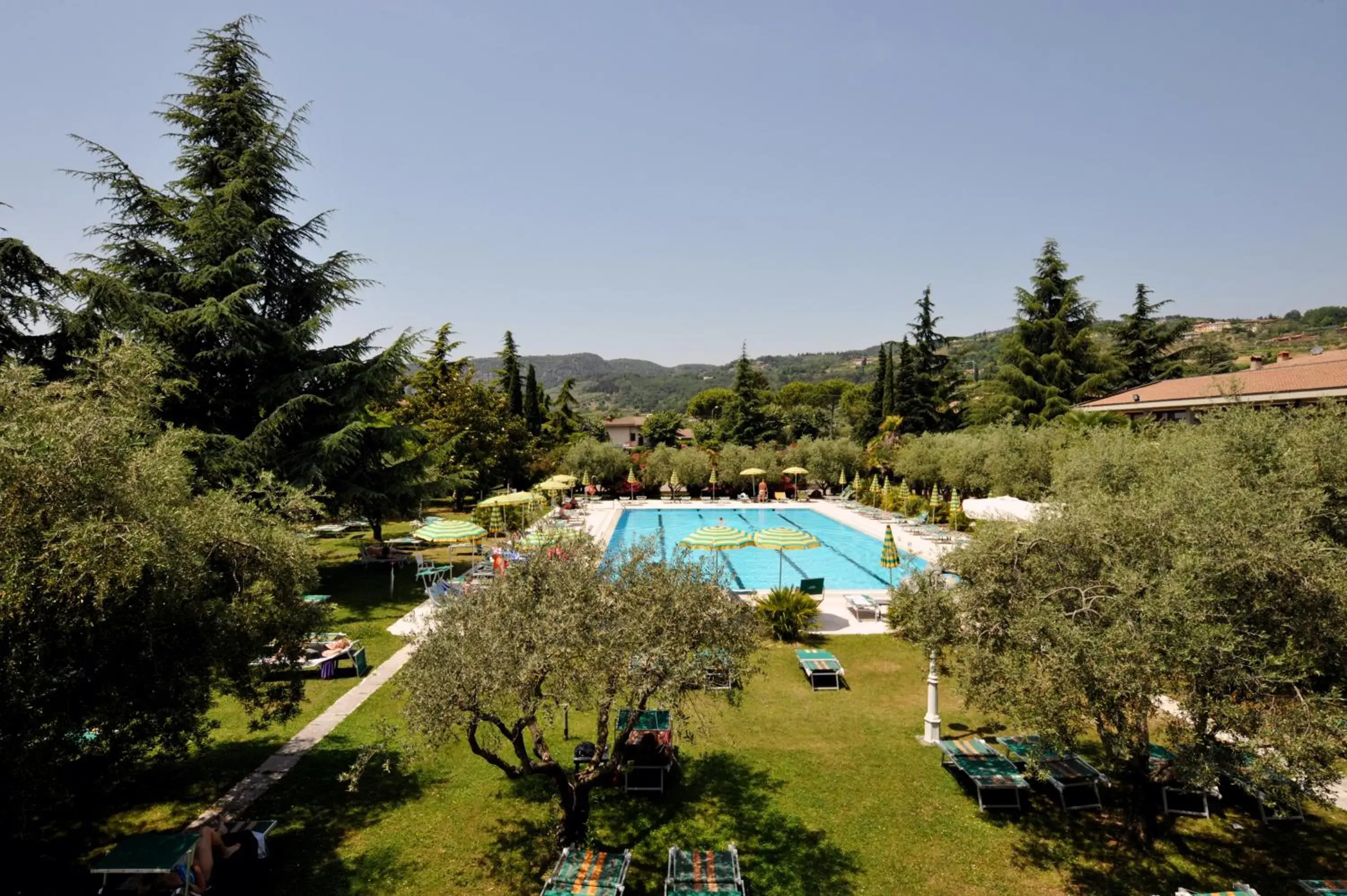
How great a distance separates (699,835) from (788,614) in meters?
7.44

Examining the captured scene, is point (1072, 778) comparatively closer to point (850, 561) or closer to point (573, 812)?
point (573, 812)

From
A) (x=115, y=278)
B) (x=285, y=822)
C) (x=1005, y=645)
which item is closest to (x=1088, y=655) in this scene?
(x=1005, y=645)

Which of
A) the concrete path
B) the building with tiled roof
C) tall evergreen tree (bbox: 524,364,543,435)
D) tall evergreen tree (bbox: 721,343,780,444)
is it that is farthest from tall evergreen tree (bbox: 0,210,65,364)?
tall evergreen tree (bbox: 721,343,780,444)

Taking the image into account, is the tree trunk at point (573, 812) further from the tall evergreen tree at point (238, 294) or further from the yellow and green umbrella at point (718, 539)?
the tall evergreen tree at point (238, 294)

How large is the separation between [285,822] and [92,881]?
1809 mm

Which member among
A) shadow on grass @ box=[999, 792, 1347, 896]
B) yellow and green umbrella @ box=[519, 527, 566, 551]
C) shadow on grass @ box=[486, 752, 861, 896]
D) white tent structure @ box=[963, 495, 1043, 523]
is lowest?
shadow on grass @ box=[999, 792, 1347, 896]

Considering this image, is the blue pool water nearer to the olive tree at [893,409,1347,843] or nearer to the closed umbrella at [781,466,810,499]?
the closed umbrella at [781,466,810,499]

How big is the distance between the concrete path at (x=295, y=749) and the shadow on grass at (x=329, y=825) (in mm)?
176

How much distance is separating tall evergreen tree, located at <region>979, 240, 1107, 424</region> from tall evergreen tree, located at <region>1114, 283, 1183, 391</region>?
3.87 meters

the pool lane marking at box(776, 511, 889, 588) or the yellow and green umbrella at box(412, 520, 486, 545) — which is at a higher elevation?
the yellow and green umbrella at box(412, 520, 486, 545)

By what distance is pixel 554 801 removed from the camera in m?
8.49

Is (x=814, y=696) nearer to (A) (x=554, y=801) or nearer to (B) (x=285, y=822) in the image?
(A) (x=554, y=801)

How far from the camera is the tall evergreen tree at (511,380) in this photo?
47.9 meters

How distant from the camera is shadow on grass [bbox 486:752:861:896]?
702 centimetres
